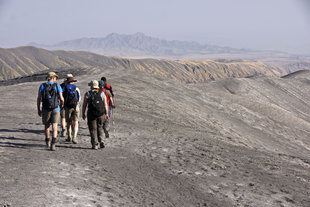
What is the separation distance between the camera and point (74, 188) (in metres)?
6.20

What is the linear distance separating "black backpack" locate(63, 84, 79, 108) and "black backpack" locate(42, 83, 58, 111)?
1.13 metres

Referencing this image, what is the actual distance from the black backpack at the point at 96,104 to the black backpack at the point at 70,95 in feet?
3.18

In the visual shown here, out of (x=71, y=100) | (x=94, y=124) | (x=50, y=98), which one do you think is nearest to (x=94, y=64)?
(x=71, y=100)

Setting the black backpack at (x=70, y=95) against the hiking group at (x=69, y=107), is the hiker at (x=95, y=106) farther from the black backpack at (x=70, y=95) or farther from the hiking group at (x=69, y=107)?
the black backpack at (x=70, y=95)

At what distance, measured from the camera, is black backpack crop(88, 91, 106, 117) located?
848cm

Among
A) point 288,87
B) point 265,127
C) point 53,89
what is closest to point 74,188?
point 53,89

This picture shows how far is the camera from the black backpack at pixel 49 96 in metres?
7.98

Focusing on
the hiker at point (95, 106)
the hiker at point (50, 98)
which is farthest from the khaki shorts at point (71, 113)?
the hiker at point (50, 98)

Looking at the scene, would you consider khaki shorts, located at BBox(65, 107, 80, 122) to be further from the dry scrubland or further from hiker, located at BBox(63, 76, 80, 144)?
the dry scrubland

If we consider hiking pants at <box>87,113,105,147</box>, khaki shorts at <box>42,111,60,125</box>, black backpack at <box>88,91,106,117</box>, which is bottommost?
hiking pants at <box>87,113,105,147</box>

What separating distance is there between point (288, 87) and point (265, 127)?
31455 millimetres

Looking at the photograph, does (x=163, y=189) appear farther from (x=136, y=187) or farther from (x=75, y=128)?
(x=75, y=128)

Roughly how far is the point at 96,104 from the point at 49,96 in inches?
47.4

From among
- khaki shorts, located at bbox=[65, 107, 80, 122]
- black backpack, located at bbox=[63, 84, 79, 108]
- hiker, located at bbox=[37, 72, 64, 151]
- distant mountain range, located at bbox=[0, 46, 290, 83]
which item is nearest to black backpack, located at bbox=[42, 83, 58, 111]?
hiker, located at bbox=[37, 72, 64, 151]
